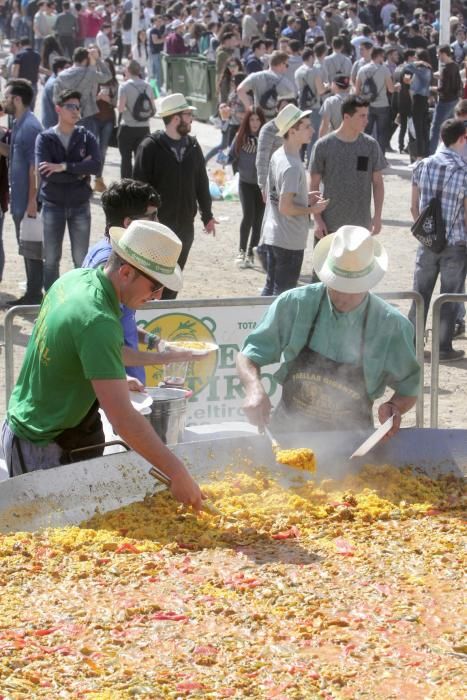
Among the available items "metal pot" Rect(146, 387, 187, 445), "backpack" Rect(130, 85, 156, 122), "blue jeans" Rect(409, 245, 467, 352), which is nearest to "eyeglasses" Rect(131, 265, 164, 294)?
"metal pot" Rect(146, 387, 187, 445)

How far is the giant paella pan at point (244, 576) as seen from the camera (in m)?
3.85

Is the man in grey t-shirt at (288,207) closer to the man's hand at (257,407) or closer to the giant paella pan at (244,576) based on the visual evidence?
the man's hand at (257,407)

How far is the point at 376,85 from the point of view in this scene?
21.4m

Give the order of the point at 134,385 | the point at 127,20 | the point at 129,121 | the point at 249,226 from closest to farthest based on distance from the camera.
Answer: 1. the point at 134,385
2. the point at 249,226
3. the point at 129,121
4. the point at 127,20

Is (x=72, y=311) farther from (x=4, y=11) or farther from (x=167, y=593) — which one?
(x=4, y=11)

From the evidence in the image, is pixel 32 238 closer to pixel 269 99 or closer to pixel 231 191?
pixel 269 99

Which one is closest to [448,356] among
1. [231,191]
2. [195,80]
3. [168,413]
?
[168,413]

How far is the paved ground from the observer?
401 inches

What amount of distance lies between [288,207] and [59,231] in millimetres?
2330

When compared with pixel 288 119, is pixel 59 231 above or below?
below

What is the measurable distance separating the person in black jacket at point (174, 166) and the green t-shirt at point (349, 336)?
4403 millimetres

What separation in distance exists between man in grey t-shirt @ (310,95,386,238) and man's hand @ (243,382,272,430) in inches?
214

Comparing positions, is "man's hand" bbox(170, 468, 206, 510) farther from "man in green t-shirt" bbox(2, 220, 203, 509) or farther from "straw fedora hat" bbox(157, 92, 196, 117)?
"straw fedora hat" bbox(157, 92, 196, 117)

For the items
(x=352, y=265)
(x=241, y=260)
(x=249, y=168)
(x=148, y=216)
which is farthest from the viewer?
(x=241, y=260)
